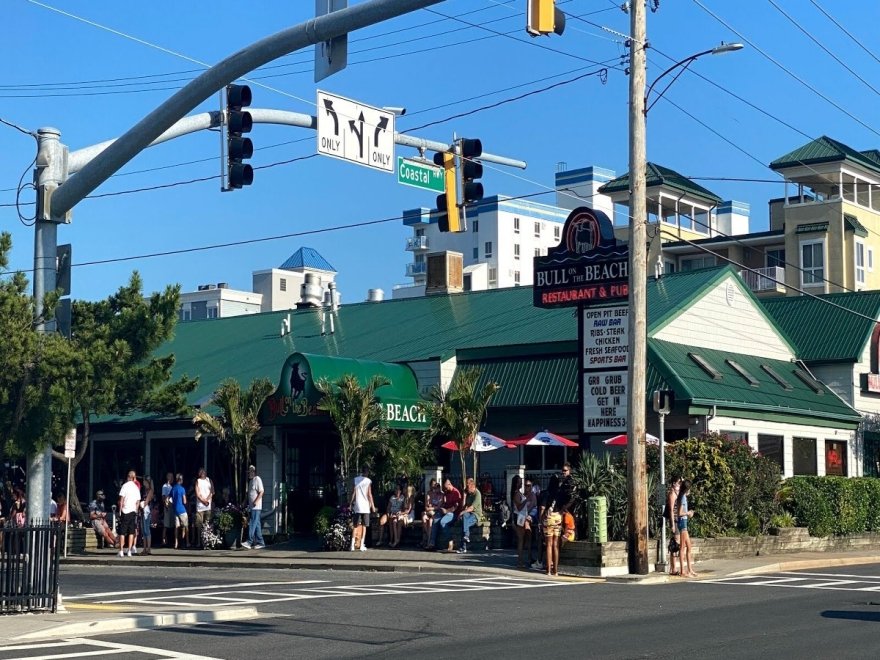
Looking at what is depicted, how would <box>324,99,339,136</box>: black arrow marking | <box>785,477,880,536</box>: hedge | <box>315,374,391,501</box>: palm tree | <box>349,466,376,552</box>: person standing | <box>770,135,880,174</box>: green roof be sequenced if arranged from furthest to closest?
<box>770,135,880,174</box>: green roof
<box>785,477,880,536</box>: hedge
<box>315,374,391,501</box>: palm tree
<box>349,466,376,552</box>: person standing
<box>324,99,339,136</box>: black arrow marking

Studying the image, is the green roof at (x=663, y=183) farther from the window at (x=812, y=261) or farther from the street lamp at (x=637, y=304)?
the street lamp at (x=637, y=304)

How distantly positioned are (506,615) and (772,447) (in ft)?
61.7

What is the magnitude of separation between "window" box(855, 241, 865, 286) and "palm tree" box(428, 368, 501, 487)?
134 ft

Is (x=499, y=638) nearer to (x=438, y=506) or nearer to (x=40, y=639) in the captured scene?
(x=40, y=639)

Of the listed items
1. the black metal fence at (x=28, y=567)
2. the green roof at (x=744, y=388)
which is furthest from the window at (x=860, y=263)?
the black metal fence at (x=28, y=567)

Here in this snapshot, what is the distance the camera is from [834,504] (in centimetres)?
A: 3045

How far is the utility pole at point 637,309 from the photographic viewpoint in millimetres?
22625

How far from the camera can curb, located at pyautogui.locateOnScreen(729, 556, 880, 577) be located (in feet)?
79.2

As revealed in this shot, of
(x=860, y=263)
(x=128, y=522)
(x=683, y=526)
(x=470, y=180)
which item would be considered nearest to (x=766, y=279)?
(x=860, y=263)

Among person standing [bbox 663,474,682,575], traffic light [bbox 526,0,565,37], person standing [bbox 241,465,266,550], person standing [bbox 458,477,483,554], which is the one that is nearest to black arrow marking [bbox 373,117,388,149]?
traffic light [bbox 526,0,565,37]

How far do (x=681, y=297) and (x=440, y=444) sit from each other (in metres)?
7.24

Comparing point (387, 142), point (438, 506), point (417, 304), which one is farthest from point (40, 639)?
point (417, 304)

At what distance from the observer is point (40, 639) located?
1380cm

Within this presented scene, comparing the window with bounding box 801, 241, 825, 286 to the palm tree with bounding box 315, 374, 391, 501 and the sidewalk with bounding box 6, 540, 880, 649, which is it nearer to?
the sidewalk with bounding box 6, 540, 880, 649
